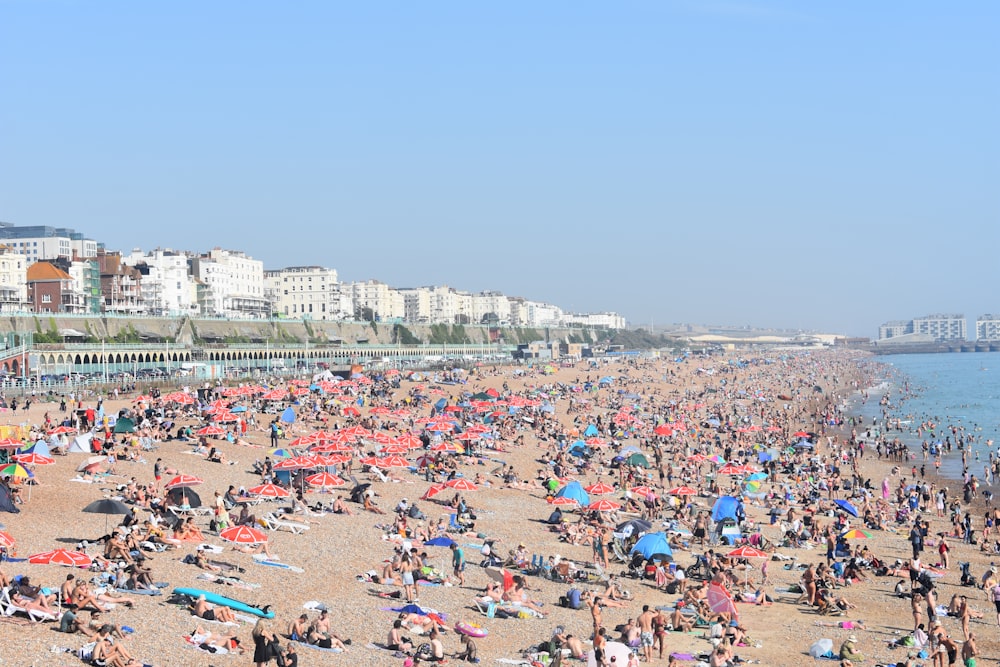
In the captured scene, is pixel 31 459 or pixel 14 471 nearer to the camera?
pixel 14 471

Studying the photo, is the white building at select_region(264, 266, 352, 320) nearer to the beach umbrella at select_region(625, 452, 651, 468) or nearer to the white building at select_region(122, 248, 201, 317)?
the white building at select_region(122, 248, 201, 317)

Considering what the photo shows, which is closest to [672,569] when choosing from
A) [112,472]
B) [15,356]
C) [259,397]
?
[112,472]

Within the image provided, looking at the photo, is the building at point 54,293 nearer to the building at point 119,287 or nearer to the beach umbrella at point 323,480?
the building at point 119,287

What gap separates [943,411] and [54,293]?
70.2 metres

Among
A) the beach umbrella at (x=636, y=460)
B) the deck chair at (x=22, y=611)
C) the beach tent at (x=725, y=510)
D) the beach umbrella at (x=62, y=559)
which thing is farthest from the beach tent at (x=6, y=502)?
the beach umbrella at (x=636, y=460)

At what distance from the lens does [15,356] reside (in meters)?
50.2

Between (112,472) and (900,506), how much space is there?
69.2 feet

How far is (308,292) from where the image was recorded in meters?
145

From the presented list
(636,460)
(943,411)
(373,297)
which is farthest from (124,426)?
(373,297)

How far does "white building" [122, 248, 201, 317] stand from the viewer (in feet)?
342

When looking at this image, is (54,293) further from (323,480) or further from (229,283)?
(323,480)

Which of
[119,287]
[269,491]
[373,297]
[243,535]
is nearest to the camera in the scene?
[243,535]

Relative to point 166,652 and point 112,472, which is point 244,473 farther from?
point 166,652

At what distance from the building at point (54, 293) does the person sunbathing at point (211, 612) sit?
77600mm
